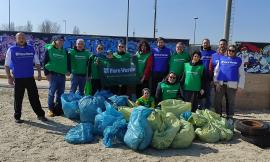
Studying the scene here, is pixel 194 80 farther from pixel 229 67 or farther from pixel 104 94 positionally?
pixel 104 94

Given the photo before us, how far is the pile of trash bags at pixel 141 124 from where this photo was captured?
6.34 metres

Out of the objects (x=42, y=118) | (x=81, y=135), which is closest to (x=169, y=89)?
(x=81, y=135)

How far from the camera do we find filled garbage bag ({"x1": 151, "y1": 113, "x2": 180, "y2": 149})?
634 cm

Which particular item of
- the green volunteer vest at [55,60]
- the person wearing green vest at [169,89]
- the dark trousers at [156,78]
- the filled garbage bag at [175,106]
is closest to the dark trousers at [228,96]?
the person wearing green vest at [169,89]

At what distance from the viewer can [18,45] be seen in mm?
7664

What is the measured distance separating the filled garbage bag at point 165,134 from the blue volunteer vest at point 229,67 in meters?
2.26

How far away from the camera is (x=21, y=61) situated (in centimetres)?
764

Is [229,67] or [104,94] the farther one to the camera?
[104,94]

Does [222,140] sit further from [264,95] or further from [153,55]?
[264,95]

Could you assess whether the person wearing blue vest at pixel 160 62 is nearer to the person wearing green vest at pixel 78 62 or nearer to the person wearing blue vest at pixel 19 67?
the person wearing green vest at pixel 78 62

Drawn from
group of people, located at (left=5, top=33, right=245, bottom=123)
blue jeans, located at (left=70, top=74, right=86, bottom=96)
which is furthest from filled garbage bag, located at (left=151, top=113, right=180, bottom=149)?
blue jeans, located at (left=70, top=74, right=86, bottom=96)

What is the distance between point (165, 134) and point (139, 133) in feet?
1.78

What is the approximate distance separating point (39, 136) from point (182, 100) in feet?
10.9

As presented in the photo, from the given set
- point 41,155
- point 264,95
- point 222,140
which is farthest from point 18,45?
point 264,95
